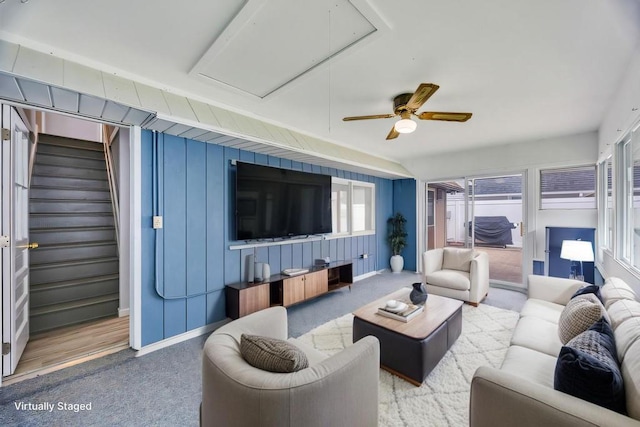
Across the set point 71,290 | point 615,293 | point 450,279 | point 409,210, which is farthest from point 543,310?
point 71,290

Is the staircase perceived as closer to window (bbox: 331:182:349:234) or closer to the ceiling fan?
window (bbox: 331:182:349:234)

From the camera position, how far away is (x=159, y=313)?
259 centimetres

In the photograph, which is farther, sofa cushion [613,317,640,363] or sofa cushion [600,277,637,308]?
sofa cushion [600,277,637,308]

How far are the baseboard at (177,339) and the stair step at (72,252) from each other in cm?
176

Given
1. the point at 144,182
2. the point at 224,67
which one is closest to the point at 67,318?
the point at 144,182

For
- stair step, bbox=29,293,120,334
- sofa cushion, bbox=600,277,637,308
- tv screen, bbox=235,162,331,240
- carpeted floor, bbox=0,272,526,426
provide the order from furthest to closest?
tv screen, bbox=235,162,331,240
stair step, bbox=29,293,120,334
sofa cushion, bbox=600,277,637,308
carpeted floor, bbox=0,272,526,426

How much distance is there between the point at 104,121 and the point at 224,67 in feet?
4.09

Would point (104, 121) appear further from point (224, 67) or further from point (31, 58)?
point (224, 67)

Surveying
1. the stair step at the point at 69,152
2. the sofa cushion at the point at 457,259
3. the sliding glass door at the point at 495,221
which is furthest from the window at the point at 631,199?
the stair step at the point at 69,152

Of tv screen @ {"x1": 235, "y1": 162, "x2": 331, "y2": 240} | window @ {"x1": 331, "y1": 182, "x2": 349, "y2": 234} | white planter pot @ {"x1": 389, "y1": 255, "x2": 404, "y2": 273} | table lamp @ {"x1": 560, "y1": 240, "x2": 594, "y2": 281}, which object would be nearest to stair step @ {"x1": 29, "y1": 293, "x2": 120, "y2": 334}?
tv screen @ {"x1": 235, "y1": 162, "x2": 331, "y2": 240}

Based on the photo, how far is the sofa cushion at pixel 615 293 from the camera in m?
1.80

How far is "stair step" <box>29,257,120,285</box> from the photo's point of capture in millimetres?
3007

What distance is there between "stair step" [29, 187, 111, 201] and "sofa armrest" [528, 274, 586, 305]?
5.54 metres

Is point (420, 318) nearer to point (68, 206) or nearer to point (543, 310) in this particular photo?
point (543, 310)
